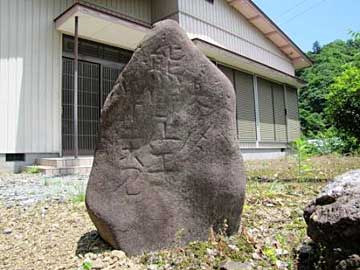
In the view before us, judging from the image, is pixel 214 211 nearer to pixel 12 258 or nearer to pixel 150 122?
pixel 150 122

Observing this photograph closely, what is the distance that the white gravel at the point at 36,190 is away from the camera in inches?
160

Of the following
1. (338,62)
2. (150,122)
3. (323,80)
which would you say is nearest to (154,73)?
(150,122)

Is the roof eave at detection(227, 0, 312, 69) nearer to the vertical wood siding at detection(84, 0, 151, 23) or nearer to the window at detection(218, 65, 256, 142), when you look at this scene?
the window at detection(218, 65, 256, 142)

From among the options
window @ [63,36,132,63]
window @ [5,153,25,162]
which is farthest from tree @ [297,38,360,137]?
window @ [5,153,25,162]

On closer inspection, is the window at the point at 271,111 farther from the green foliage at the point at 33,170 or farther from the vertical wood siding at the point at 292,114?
the green foliage at the point at 33,170

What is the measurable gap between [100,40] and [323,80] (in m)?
28.0

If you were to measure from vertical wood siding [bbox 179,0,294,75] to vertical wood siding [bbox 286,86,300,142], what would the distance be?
1.31 m

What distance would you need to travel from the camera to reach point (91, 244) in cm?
267

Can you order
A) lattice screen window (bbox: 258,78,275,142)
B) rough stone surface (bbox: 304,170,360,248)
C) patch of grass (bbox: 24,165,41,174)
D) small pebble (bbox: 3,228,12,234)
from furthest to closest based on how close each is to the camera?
lattice screen window (bbox: 258,78,275,142) → patch of grass (bbox: 24,165,41,174) → small pebble (bbox: 3,228,12,234) → rough stone surface (bbox: 304,170,360,248)

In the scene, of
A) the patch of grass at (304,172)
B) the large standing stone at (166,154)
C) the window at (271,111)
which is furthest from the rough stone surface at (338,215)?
the window at (271,111)

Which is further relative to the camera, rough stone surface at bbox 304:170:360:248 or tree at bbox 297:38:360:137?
tree at bbox 297:38:360:137

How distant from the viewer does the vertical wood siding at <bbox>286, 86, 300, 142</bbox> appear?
1598 cm

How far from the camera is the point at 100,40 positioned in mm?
9094

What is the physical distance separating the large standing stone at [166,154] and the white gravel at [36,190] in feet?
5.89
